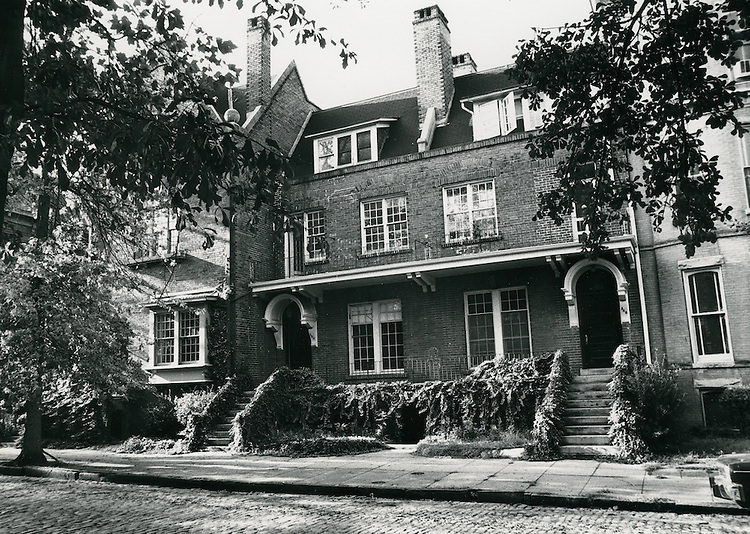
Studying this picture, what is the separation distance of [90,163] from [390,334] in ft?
47.3

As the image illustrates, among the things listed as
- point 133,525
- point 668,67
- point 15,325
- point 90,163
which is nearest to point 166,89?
point 90,163

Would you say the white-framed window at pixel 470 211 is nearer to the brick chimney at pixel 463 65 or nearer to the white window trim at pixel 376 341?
the white window trim at pixel 376 341

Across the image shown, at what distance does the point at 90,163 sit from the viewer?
29.3 ft

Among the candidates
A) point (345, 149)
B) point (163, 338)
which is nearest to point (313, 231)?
point (345, 149)

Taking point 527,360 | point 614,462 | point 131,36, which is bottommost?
point 614,462

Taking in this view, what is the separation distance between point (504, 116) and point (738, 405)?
10648mm

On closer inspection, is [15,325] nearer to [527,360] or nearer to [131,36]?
[131,36]

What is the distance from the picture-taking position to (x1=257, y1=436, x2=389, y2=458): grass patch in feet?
53.5

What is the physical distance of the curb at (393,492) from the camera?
357 inches

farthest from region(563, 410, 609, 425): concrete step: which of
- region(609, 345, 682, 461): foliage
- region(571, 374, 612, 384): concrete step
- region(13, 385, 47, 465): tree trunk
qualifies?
region(13, 385, 47, 465): tree trunk

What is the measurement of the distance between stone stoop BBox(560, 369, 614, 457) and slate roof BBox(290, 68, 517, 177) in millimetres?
8983

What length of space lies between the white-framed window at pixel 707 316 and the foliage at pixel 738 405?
1617mm

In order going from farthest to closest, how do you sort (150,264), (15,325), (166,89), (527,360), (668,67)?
1. (150,264)
2. (527,360)
3. (15,325)
4. (166,89)
5. (668,67)

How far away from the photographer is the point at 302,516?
30.4 feet
